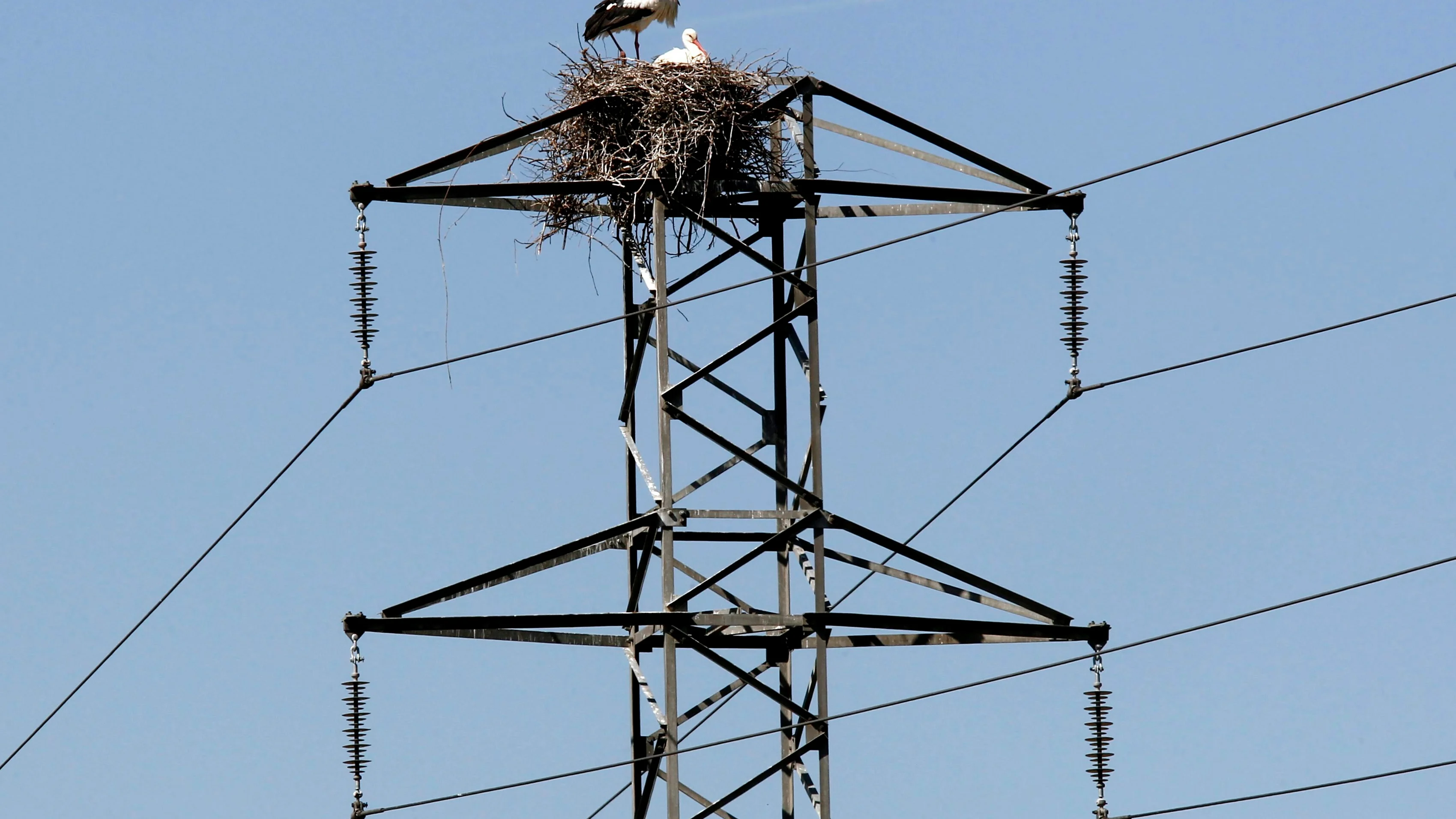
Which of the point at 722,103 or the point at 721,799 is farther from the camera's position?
the point at 722,103

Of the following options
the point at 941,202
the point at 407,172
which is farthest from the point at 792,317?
the point at 407,172

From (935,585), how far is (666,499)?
5.79 ft

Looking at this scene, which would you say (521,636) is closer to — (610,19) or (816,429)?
(816,429)

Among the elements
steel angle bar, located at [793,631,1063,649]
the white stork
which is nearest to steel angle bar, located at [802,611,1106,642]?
steel angle bar, located at [793,631,1063,649]

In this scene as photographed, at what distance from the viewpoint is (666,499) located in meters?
17.0

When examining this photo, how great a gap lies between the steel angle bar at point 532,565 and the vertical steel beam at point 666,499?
0.21 meters

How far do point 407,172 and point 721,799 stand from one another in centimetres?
411

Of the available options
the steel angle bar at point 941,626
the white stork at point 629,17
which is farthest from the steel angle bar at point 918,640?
the white stork at point 629,17

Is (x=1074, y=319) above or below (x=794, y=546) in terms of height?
above

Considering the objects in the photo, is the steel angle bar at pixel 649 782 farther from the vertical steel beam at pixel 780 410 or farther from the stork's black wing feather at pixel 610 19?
the stork's black wing feather at pixel 610 19

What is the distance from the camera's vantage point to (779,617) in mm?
16875

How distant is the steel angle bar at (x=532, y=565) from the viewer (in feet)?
54.2

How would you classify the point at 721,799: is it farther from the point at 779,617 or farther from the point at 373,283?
the point at 373,283

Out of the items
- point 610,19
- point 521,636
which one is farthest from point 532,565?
point 610,19
